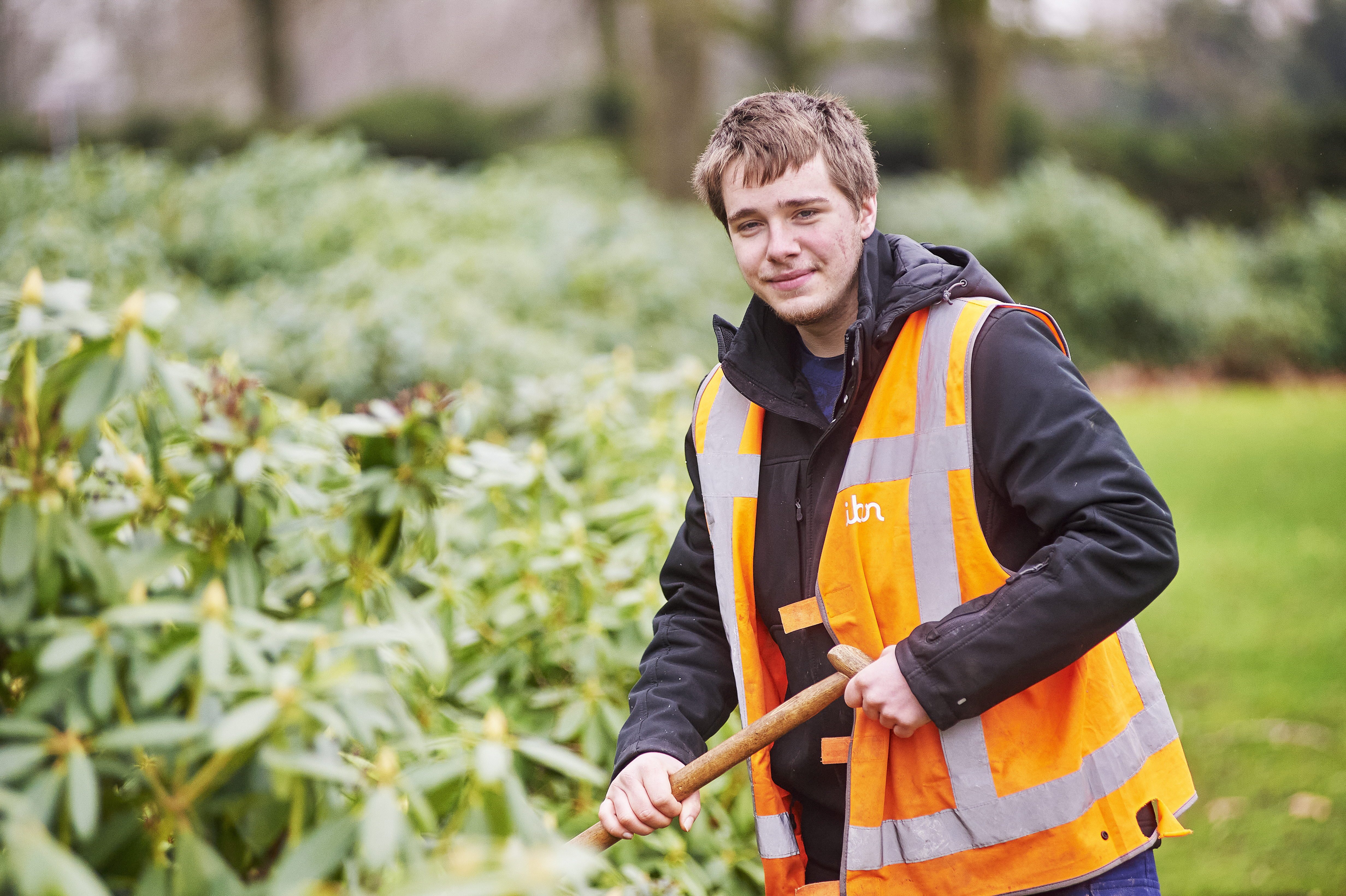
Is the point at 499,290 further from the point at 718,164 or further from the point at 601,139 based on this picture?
the point at 601,139

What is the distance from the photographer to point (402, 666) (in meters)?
1.83

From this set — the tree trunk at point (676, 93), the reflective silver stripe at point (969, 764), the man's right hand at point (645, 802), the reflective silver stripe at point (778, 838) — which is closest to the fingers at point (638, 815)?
the man's right hand at point (645, 802)

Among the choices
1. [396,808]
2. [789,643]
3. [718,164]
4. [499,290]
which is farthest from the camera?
[499,290]

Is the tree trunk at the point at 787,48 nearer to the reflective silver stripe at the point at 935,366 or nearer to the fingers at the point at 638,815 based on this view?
the reflective silver stripe at the point at 935,366

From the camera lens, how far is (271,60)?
57.1 ft

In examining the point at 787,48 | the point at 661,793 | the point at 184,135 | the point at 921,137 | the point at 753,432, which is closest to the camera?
the point at 661,793

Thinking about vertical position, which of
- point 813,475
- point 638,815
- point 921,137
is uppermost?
point 813,475

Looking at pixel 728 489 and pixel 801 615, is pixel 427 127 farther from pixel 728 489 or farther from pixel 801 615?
pixel 801 615

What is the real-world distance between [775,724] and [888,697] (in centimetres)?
21

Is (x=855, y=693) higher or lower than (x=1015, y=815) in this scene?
higher

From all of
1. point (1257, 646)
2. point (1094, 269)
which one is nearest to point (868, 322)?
point (1257, 646)

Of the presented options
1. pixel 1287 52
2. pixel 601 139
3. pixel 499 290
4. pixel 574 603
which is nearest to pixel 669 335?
pixel 499 290

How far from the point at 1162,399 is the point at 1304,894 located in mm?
8854

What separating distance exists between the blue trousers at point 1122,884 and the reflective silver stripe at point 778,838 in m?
0.46
